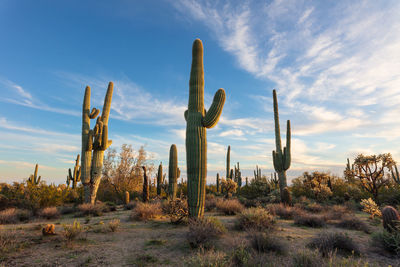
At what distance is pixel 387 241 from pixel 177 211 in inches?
264

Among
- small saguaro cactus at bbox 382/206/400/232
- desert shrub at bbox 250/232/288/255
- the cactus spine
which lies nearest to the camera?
desert shrub at bbox 250/232/288/255

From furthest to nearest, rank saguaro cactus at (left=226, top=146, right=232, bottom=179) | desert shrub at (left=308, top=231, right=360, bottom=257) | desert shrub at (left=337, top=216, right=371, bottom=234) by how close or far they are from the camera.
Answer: saguaro cactus at (left=226, top=146, right=232, bottom=179), desert shrub at (left=337, top=216, right=371, bottom=234), desert shrub at (left=308, top=231, right=360, bottom=257)

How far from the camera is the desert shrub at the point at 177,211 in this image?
8.28m

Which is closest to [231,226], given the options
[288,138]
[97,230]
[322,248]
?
[322,248]

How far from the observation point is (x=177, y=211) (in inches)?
328

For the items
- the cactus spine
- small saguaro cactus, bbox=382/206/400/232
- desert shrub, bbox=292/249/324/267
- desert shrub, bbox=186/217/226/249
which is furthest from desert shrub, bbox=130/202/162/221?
small saguaro cactus, bbox=382/206/400/232

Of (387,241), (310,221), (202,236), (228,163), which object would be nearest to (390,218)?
(387,241)

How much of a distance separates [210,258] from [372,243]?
533 centimetres

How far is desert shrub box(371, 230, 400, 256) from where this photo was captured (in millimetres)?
5450

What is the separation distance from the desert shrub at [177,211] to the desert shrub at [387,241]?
611cm

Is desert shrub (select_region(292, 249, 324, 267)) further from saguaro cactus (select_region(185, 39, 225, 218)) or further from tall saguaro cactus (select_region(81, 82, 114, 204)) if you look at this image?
tall saguaro cactus (select_region(81, 82, 114, 204))

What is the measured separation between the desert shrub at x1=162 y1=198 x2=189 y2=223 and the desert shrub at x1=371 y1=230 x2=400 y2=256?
611 centimetres

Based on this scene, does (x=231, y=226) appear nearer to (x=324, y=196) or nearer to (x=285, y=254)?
(x=285, y=254)

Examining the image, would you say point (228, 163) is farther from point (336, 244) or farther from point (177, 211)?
point (336, 244)
